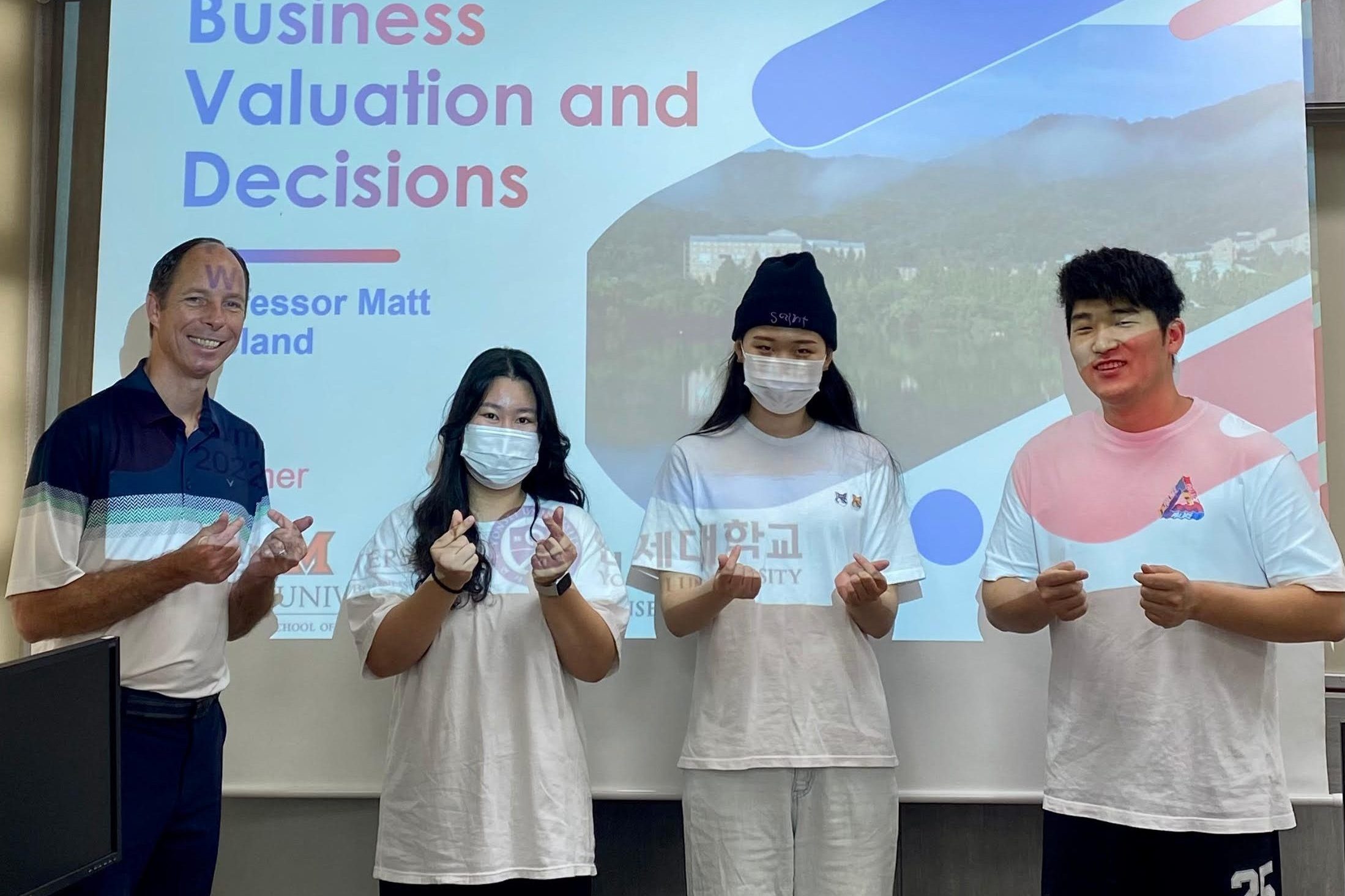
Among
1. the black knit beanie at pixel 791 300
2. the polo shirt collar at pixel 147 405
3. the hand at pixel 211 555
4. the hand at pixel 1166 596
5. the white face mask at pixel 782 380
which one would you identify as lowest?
the hand at pixel 1166 596

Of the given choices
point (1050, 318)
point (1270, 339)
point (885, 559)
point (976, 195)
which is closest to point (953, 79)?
point (976, 195)

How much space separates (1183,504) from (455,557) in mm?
1479

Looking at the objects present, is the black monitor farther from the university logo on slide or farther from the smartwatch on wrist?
the university logo on slide

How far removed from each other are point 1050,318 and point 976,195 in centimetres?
36

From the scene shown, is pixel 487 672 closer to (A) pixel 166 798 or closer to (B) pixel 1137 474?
(A) pixel 166 798

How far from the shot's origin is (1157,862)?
2.07 metres

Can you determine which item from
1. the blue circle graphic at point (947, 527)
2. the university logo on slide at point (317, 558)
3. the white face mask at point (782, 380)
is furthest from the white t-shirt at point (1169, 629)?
the university logo on slide at point (317, 558)

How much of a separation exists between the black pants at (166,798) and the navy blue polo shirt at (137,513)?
0.17 feet

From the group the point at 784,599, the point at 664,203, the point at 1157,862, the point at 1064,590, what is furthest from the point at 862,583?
the point at 664,203

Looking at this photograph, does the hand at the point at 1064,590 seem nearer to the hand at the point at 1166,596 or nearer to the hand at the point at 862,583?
the hand at the point at 1166,596

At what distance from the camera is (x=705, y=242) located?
8.89 feet

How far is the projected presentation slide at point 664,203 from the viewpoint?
104 inches

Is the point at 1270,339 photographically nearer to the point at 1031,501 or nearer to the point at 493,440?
the point at 1031,501

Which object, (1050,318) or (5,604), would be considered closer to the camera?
(1050,318)
